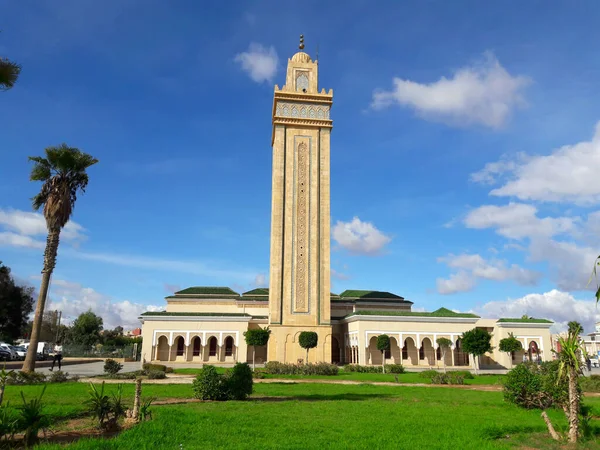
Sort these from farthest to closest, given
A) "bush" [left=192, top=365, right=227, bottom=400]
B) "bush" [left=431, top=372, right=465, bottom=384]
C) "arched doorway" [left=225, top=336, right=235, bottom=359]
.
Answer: "arched doorway" [left=225, top=336, right=235, bottom=359]
"bush" [left=431, top=372, right=465, bottom=384]
"bush" [left=192, top=365, right=227, bottom=400]

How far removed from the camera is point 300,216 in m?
38.3

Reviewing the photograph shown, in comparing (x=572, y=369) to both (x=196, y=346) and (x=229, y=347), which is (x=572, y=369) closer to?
(x=229, y=347)

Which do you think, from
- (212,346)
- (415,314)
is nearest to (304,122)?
(415,314)

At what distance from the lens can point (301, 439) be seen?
8320mm

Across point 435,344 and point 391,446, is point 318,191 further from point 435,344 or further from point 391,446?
point 391,446

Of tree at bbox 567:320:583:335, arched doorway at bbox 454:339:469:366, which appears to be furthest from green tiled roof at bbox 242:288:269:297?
tree at bbox 567:320:583:335

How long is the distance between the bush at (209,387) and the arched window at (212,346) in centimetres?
2716

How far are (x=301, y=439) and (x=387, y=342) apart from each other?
84.1 ft

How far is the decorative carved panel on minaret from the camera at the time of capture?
37.1 meters

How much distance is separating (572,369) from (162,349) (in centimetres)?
3489

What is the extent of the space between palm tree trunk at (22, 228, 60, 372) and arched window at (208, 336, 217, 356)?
1990 cm

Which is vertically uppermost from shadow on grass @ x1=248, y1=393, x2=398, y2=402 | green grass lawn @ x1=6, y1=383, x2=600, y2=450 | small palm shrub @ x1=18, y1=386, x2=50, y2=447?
small palm shrub @ x1=18, y1=386, x2=50, y2=447

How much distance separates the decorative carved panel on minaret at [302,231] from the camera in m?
37.1

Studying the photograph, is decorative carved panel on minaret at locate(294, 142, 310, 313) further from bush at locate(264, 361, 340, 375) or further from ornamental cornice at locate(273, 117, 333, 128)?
bush at locate(264, 361, 340, 375)
